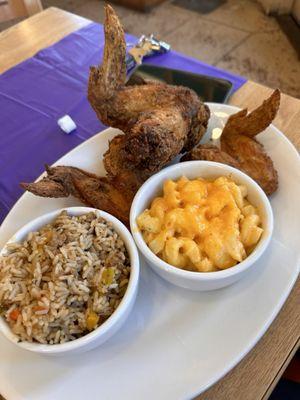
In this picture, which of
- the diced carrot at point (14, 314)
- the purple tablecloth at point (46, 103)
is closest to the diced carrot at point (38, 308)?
the diced carrot at point (14, 314)

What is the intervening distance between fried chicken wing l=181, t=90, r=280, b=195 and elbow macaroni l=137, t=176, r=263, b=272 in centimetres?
11

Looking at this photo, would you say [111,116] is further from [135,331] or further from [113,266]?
[135,331]

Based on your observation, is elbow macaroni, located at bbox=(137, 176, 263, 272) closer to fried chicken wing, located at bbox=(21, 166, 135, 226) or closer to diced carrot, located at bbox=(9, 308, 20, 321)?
fried chicken wing, located at bbox=(21, 166, 135, 226)

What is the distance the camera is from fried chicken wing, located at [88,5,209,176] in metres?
0.89

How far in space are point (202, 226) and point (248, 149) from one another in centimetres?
A: 34

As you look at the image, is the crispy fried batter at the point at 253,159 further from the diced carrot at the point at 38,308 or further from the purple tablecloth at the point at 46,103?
the diced carrot at the point at 38,308

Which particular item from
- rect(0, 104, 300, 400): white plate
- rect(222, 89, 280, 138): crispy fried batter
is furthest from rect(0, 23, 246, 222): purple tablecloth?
rect(0, 104, 300, 400): white plate

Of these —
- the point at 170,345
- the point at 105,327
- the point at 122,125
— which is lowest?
the point at 170,345

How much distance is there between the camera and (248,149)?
3.51 feet

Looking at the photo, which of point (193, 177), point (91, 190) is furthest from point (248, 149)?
point (91, 190)

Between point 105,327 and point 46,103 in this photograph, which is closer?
point 105,327

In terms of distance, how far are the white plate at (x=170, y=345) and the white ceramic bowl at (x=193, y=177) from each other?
51mm

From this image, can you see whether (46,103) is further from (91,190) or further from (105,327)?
(105,327)

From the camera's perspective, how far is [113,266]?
0.83m
